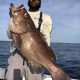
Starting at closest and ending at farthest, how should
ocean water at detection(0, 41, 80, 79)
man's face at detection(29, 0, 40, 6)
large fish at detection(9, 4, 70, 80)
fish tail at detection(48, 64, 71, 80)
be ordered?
fish tail at detection(48, 64, 71, 80) < large fish at detection(9, 4, 70, 80) < man's face at detection(29, 0, 40, 6) < ocean water at detection(0, 41, 80, 79)

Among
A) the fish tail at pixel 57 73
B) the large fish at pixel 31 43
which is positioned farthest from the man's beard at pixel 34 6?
the fish tail at pixel 57 73

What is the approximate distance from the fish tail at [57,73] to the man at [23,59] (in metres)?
0.67

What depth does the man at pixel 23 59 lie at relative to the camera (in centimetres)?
725

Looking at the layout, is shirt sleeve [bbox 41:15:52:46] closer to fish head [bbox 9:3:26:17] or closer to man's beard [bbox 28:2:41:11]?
man's beard [bbox 28:2:41:11]

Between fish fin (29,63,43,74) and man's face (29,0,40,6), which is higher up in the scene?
man's face (29,0,40,6)

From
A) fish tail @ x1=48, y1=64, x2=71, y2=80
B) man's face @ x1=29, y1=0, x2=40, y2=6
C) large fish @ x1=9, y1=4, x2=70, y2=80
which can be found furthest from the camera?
man's face @ x1=29, y1=0, x2=40, y2=6

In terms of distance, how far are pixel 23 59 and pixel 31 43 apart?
1.94 feet

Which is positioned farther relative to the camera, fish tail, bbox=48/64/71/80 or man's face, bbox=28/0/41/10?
man's face, bbox=28/0/41/10

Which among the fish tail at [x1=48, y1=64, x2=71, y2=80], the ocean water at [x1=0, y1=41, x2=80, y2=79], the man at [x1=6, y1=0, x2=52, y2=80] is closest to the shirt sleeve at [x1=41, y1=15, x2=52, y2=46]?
the man at [x1=6, y1=0, x2=52, y2=80]

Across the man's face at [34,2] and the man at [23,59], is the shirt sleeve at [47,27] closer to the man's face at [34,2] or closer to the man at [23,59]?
the man at [23,59]

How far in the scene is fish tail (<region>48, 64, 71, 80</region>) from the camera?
6.57 m

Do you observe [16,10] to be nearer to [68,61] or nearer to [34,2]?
[34,2]

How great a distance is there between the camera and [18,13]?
6852 mm

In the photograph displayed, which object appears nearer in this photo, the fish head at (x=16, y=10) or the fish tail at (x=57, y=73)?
the fish tail at (x=57, y=73)
